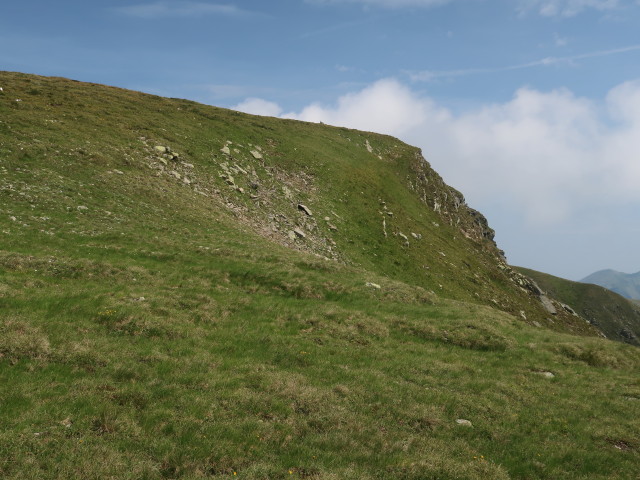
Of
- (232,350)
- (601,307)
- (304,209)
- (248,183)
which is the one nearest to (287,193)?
(304,209)

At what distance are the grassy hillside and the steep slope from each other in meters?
140

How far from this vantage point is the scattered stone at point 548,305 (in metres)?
75.6

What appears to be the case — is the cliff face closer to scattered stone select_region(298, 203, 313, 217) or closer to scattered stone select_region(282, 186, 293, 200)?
scattered stone select_region(298, 203, 313, 217)

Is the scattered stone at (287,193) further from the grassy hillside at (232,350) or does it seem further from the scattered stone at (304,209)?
the grassy hillside at (232,350)

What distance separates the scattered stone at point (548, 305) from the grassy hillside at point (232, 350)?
33.6 m

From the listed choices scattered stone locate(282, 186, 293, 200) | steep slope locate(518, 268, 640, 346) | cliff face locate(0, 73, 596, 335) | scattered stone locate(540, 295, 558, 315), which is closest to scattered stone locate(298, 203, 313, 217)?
cliff face locate(0, 73, 596, 335)

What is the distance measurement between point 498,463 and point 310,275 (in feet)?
64.6

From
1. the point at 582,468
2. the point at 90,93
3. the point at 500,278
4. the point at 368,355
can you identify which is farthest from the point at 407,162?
the point at 582,468

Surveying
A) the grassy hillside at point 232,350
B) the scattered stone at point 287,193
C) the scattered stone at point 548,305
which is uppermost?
the scattered stone at point 287,193

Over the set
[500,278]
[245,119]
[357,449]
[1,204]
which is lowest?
[357,449]

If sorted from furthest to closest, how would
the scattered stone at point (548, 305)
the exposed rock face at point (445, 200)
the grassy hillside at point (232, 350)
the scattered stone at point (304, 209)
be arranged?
the exposed rock face at point (445, 200)
the scattered stone at point (548, 305)
the scattered stone at point (304, 209)
the grassy hillside at point (232, 350)

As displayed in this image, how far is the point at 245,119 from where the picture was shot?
77.7 meters

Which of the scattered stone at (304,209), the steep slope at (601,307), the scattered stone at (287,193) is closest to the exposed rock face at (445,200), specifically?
the scattered stone at (287,193)

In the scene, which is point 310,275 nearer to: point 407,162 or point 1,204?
point 1,204
